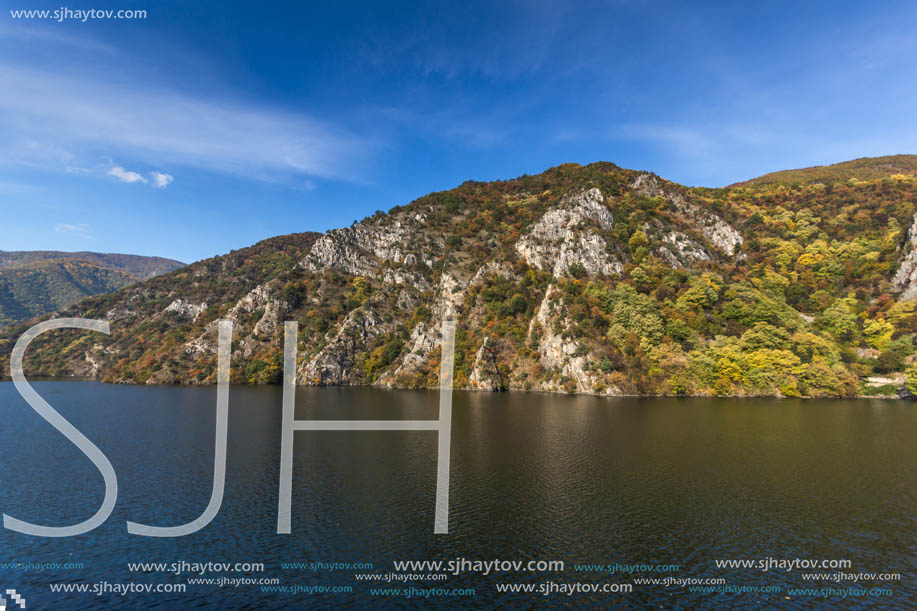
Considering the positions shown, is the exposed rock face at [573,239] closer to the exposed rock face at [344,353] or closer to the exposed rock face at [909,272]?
the exposed rock face at [344,353]

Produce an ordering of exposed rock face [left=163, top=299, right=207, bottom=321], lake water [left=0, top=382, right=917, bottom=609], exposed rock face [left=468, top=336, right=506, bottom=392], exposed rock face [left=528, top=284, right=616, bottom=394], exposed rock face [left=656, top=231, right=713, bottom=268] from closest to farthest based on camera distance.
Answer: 1. lake water [left=0, top=382, right=917, bottom=609]
2. exposed rock face [left=528, top=284, right=616, bottom=394]
3. exposed rock face [left=468, top=336, right=506, bottom=392]
4. exposed rock face [left=656, top=231, right=713, bottom=268]
5. exposed rock face [left=163, top=299, right=207, bottom=321]

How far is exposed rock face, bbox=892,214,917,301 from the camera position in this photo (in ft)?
348

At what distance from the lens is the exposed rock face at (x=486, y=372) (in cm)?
11731


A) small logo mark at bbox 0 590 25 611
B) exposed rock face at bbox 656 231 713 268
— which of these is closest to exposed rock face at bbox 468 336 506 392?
→ exposed rock face at bbox 656 231 713 268

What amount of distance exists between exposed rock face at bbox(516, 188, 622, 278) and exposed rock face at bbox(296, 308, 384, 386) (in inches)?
Answer: 2415

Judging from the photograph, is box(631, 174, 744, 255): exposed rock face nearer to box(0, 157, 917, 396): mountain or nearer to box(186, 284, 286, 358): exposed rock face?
box(0, 157, 917, 396): mountain

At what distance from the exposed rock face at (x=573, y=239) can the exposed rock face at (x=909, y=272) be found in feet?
225

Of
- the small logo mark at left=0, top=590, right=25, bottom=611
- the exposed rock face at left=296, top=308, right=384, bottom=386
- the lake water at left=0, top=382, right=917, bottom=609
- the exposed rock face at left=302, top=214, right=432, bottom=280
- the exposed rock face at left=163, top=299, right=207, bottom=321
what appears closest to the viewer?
the small logo mark at left=0, top=590, right=25, bottom=611

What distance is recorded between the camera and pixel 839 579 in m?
21.8

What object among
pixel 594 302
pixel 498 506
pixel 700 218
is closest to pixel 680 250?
pixel 700 218

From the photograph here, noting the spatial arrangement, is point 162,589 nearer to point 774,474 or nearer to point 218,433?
point 218,433

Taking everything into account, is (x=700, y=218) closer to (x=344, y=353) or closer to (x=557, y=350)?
(x=557, y=350)

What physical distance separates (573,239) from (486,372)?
55.7 meters

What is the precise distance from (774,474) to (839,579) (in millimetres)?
19170
